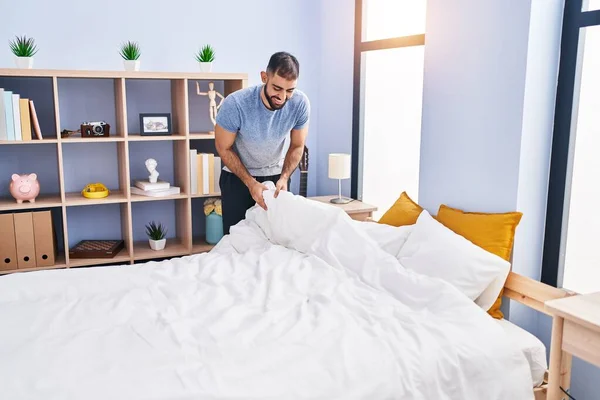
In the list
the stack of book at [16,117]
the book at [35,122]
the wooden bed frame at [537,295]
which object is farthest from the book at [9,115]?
the wooden bed frame at [537,295]

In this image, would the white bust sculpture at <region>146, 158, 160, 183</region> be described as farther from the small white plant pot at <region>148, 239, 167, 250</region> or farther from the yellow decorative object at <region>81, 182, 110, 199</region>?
the small white plant pot at <region>148, 239, 167, 250</region>

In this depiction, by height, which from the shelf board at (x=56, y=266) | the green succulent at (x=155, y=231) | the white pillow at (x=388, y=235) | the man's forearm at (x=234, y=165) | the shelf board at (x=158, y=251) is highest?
the man's forearm at (x=234, y=165)

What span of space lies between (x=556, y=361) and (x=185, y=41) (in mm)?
2921

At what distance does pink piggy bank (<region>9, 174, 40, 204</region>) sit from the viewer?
3201mm

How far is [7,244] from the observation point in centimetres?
320

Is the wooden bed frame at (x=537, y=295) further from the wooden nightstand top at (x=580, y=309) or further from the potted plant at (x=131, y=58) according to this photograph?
the potted plant at (x=131, y=58)

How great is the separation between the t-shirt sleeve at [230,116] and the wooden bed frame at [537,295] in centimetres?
152

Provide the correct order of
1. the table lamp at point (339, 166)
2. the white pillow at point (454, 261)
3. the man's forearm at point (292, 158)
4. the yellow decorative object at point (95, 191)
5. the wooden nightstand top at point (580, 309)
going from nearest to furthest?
the wooden nightstand top at point (580, 309) → the white pillow at point (454, 261) → the man's forearm at point (292, 158) → the yellow decorative object at point (95, 191) → the table lamp at point (339, 166)

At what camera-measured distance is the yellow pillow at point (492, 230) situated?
242cm

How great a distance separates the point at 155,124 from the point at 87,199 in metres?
0.62

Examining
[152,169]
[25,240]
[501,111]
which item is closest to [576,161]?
[501,111]

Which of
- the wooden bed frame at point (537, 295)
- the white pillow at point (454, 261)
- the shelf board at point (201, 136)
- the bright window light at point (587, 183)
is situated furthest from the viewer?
the shelf board at point (201, 136)

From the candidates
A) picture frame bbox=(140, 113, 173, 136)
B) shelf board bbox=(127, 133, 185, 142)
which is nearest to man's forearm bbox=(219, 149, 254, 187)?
shelf board bbox=(127, 133, 185, 142)

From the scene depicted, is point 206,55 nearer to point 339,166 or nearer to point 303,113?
point 303,113
